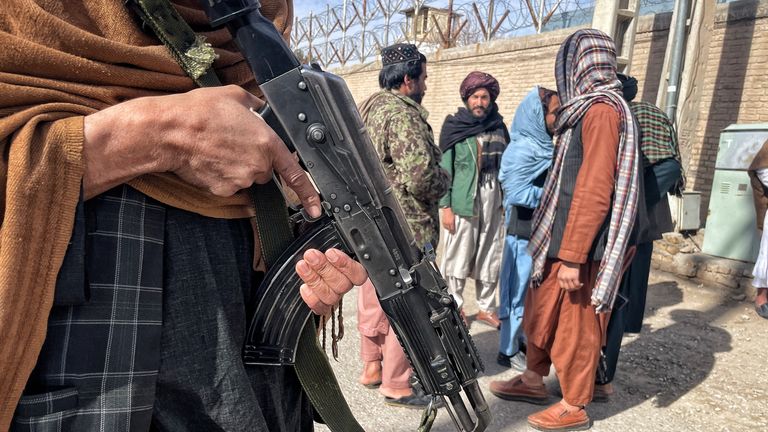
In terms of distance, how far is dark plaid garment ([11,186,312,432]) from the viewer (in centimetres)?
76

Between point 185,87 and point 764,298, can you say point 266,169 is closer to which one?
point 185,87

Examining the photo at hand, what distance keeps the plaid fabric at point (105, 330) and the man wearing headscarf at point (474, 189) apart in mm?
3286

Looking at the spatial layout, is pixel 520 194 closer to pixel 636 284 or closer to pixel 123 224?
pixel 636 284

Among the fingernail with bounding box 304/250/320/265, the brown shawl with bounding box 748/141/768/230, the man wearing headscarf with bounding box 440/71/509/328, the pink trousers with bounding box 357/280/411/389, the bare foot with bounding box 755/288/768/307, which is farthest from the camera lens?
the bare foot with bounding box 755/288/768/307

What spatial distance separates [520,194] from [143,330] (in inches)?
111

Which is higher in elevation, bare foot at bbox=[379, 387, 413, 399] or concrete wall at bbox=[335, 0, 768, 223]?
concrete wall at bbox=[335, 0, 768, 223]

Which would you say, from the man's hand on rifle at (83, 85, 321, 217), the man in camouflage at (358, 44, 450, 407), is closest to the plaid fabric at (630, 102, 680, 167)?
the man in camouflage at (358, 44, 450, 407)

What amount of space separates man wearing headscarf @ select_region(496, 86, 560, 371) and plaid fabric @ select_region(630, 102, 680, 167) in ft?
2.10

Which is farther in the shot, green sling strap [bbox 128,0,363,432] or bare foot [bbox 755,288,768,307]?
bare foot [bbox 755,288,768,307]

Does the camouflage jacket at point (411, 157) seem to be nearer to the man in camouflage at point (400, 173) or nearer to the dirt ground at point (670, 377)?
the man in camouflage at point (400, 173)

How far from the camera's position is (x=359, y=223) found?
38.9 inches

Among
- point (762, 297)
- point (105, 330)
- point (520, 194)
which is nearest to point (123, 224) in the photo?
point (105, 330)

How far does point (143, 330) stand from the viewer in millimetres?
808

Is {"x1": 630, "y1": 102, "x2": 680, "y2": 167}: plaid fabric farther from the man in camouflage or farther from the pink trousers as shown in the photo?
the pink trousers
